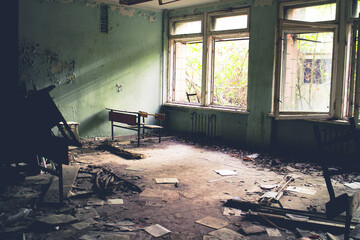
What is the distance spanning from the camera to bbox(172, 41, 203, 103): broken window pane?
9.23 m

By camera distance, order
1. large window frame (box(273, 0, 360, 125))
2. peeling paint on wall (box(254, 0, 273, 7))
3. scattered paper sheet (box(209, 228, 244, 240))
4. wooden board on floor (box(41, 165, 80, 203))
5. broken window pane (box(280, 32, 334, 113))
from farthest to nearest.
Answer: peeling paint on wall (box(254, 0, 273, 7)) → broken window pane (box(280, 32, 334, 113)) → large window frame (box(273, 0, 360, 125)) → wooden board on floor (box(41, 165, 80, 203)) → scattered paper sheet (box(209, 228, 244, 240))

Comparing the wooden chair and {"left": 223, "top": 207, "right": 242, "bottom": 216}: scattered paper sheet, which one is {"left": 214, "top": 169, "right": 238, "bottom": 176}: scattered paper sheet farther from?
the wooden chair

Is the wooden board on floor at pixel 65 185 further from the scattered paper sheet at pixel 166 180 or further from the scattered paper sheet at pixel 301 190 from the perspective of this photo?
the scattered paper sheet at pixel 301 190

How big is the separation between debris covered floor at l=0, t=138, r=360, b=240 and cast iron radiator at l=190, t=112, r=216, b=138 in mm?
1759

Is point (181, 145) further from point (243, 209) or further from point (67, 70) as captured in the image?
point (243, 209)

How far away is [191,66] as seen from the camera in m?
9.83

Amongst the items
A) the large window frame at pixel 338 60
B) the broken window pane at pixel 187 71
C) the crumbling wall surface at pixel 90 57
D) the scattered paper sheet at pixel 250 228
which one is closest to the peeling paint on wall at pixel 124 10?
the crumbling wall surface at pixel 90 57

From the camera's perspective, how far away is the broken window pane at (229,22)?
24.8 feet

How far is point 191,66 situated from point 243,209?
21.4 ft

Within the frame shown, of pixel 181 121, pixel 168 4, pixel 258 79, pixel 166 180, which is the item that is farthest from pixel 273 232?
pixel 168 4

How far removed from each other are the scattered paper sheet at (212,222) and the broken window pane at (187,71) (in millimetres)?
5872

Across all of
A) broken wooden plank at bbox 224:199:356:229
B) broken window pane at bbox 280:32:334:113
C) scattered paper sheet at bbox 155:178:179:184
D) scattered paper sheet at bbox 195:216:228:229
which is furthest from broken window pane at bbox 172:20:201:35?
scattered paper sheet at bbox 195:216:228:229

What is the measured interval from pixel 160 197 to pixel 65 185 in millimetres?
1279

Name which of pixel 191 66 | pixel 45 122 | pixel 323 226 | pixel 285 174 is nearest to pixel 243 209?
pixel 323 226
